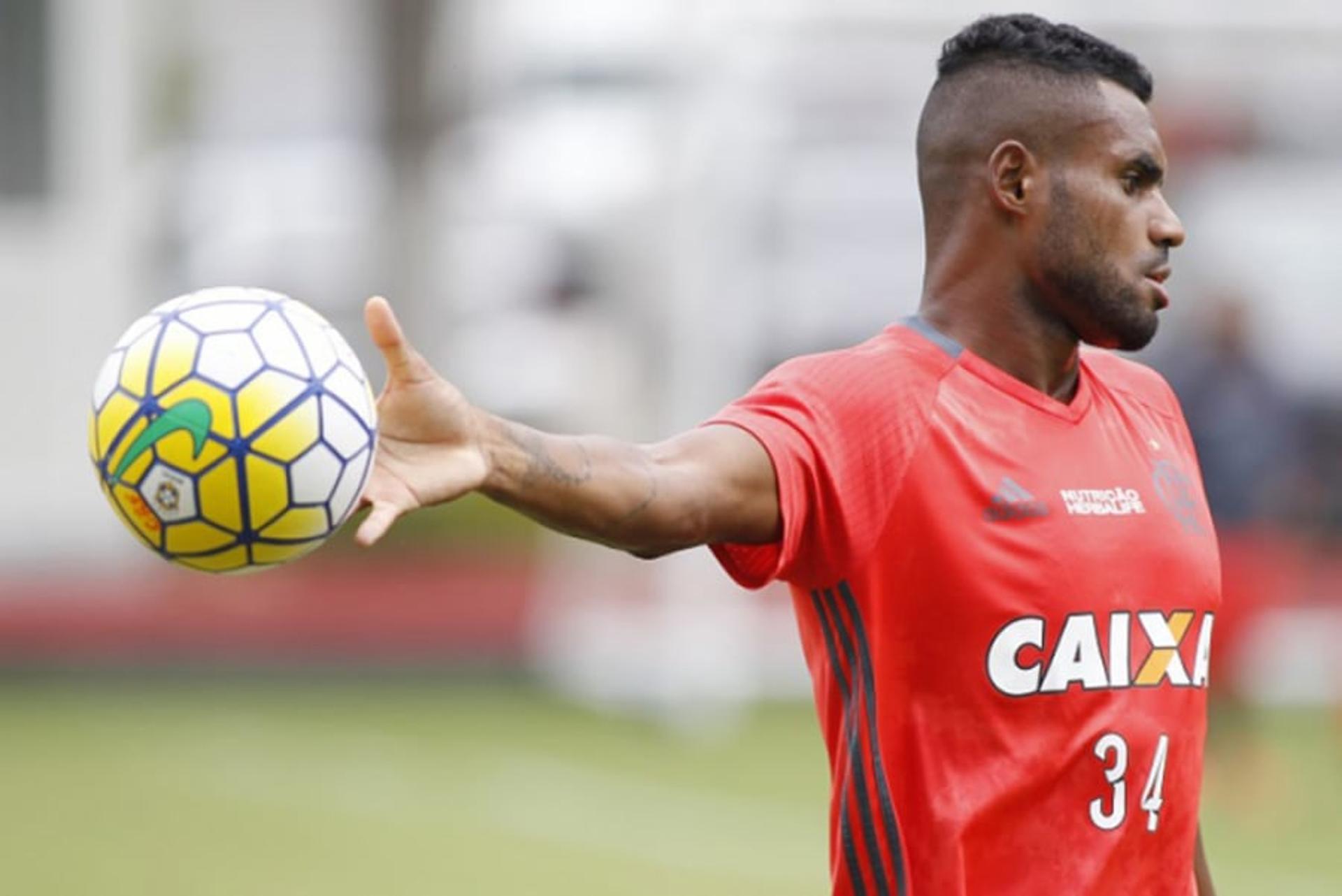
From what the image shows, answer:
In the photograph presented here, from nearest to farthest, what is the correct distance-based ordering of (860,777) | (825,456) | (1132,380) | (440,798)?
(825,456), (860,777), (1132,380), (440,798)

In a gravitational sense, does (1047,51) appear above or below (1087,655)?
above

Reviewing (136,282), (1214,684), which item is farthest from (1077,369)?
(136,282)

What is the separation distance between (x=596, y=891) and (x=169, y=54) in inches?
809

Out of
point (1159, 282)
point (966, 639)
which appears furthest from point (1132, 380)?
point (966, 639)

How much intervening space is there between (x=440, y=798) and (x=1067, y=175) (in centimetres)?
939

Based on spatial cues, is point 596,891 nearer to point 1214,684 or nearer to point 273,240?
point 1214,684

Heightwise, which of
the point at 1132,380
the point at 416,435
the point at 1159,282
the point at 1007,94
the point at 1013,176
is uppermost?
the point at 1007,94

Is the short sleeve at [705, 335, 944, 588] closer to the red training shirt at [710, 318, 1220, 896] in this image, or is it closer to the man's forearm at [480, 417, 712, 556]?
the red training shirt at [710, 318, 1220, 896]

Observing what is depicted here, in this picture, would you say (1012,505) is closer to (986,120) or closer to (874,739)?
(874,739)

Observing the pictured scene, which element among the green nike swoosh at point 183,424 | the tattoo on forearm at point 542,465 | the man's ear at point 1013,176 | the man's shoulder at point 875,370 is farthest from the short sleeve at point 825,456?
the green nike swoosh at point 183,424

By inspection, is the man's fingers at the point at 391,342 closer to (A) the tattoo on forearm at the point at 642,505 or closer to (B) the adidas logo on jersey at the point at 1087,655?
(A) the tattoo on forearm at the point at 642,505

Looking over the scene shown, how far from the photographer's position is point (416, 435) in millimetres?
4297

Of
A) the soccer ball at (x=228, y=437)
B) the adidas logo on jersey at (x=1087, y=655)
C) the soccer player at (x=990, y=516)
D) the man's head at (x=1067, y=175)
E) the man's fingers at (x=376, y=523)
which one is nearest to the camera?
the man's fingers at (x=376, y=523)

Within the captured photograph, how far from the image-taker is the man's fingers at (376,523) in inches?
160
